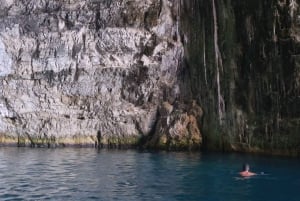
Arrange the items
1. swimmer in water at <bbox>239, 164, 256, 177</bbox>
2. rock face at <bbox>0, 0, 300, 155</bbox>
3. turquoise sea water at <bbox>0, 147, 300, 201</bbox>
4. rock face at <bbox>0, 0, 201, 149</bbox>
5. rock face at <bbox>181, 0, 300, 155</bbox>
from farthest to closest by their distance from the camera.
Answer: rock face at <bbox>0, 0, 201, 149</bbox> → rock face at <bbox>0, 0, 300, 155</bbox> → rock face at <bbox>181, 0, 300, 155</bbox> → swimmer in water at <bbox>239, 164, 256, 177</bbox> → turquoise sea water at <bbox>0, 147, 300, 201</bbox>

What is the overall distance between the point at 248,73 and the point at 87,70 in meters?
14.8

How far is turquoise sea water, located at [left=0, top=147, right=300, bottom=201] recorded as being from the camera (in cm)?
1956

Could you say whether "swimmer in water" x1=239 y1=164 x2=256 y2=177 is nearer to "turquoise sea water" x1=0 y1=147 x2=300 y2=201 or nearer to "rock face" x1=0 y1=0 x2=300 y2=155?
"turquoise sea water" x1=0 y1=147 x2=300 y2=201

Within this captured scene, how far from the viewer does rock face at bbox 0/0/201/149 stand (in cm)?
4153

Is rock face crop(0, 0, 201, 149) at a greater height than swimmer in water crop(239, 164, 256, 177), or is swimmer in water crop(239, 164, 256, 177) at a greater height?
rock face crop(0, 0, 201, 149)

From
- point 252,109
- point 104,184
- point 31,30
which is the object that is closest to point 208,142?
point 252,109

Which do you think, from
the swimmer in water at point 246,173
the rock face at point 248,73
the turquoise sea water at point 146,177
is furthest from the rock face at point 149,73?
the swimmer in water at point 246,173

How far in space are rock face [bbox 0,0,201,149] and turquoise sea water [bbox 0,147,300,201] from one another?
7669 mm

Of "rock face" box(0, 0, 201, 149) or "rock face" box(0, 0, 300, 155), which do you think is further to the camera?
"rock face" box(0, 0, 201, 149)

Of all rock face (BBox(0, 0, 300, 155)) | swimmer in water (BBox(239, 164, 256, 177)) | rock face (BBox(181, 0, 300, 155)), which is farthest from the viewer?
rock face (BBox(0, 0, 300, 155))

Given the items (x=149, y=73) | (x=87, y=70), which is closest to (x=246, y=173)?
(x=149, y=73)

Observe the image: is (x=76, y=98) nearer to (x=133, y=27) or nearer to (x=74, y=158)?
(x=133, y=27)

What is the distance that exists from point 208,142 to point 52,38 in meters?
16.9

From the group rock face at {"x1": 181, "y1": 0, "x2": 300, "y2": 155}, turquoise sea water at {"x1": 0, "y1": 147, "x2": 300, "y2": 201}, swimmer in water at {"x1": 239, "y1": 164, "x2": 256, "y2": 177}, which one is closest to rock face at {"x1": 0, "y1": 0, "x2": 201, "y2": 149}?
rock face at {"x1": 181, "y1": 0, "x2": 300, "y2": 155}
